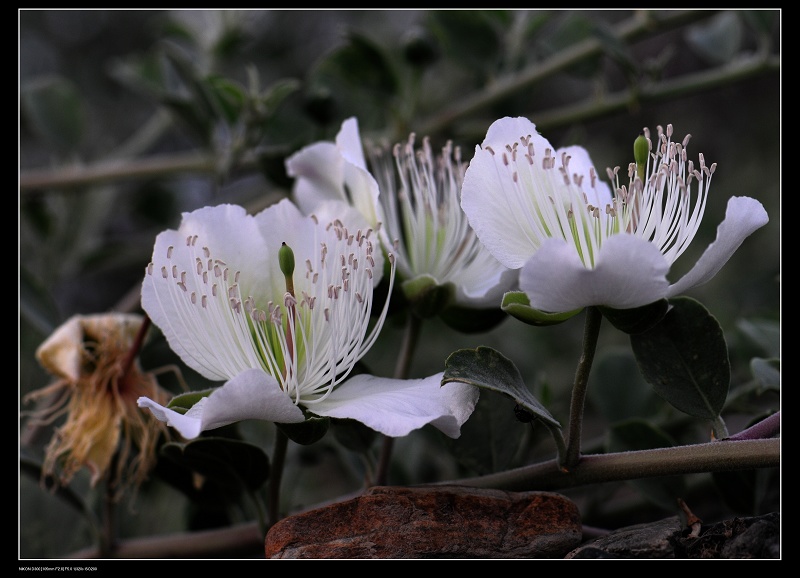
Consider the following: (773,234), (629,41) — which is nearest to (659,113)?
(773,234)

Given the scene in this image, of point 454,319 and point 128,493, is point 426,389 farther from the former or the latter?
point 128,493

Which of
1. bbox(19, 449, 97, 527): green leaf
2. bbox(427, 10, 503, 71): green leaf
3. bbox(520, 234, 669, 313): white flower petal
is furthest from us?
bbox(427, 10, 503, 71): green leaf

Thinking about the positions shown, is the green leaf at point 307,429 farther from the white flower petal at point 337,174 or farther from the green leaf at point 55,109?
the green leaf at point 55,109

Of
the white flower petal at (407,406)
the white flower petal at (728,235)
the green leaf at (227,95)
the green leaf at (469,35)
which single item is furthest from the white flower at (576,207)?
the green leaf at (469,35)

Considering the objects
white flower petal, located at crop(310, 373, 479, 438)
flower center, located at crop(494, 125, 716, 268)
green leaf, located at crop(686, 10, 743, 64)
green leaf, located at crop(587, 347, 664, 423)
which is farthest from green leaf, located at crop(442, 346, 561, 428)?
green leaf, located at crop(686, 10, 743, 64)

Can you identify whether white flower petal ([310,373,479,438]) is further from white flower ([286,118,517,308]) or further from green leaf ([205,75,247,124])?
green leaf ([205,75,247,124])

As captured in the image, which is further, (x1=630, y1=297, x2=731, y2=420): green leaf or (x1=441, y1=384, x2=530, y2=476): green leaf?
(x1=441, y1=384, x2=530, y2=476): green leaf
